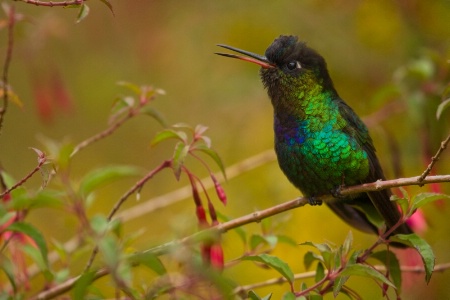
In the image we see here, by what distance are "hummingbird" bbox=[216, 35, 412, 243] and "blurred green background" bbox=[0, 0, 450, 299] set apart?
244mm

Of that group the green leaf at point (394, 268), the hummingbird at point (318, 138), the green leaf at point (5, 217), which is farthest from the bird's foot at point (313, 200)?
the green leaf at point (5, 217)

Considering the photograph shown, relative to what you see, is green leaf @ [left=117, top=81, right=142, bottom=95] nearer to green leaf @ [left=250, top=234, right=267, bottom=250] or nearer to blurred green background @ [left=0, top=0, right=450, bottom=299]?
blurred green background @ [left=0, top=0, right=450, bottom=299]

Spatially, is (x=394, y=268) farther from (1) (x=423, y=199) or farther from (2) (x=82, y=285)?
(2) (x=82, y=285)

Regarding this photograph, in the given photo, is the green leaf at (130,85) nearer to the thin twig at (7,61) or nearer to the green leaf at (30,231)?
the thin twig at (7,61)

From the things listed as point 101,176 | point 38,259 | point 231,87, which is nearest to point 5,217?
point 38,259

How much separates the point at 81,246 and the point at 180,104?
3.90 m

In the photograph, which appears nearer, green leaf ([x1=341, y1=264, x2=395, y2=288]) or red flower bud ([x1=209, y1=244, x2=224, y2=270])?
green leaf ([x1=341, y1=264, x2=395, y2=288])

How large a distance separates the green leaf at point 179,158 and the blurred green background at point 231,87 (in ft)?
1.82

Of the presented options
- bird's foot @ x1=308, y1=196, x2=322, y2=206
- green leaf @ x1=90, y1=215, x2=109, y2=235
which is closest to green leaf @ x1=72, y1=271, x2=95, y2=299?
green leaf @ x1=90, y1=215, x2=109, y2=235

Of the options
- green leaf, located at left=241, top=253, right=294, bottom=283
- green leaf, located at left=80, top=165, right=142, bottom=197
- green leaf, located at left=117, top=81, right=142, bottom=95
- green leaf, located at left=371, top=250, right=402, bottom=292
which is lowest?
green leaf, located at left=371, top=250, right=402, bottom=292

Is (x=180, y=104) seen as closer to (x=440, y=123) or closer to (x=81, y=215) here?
(x=440, y=123)

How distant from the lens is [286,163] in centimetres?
326

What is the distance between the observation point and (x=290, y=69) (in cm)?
335

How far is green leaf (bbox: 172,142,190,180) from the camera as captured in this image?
236 cm
